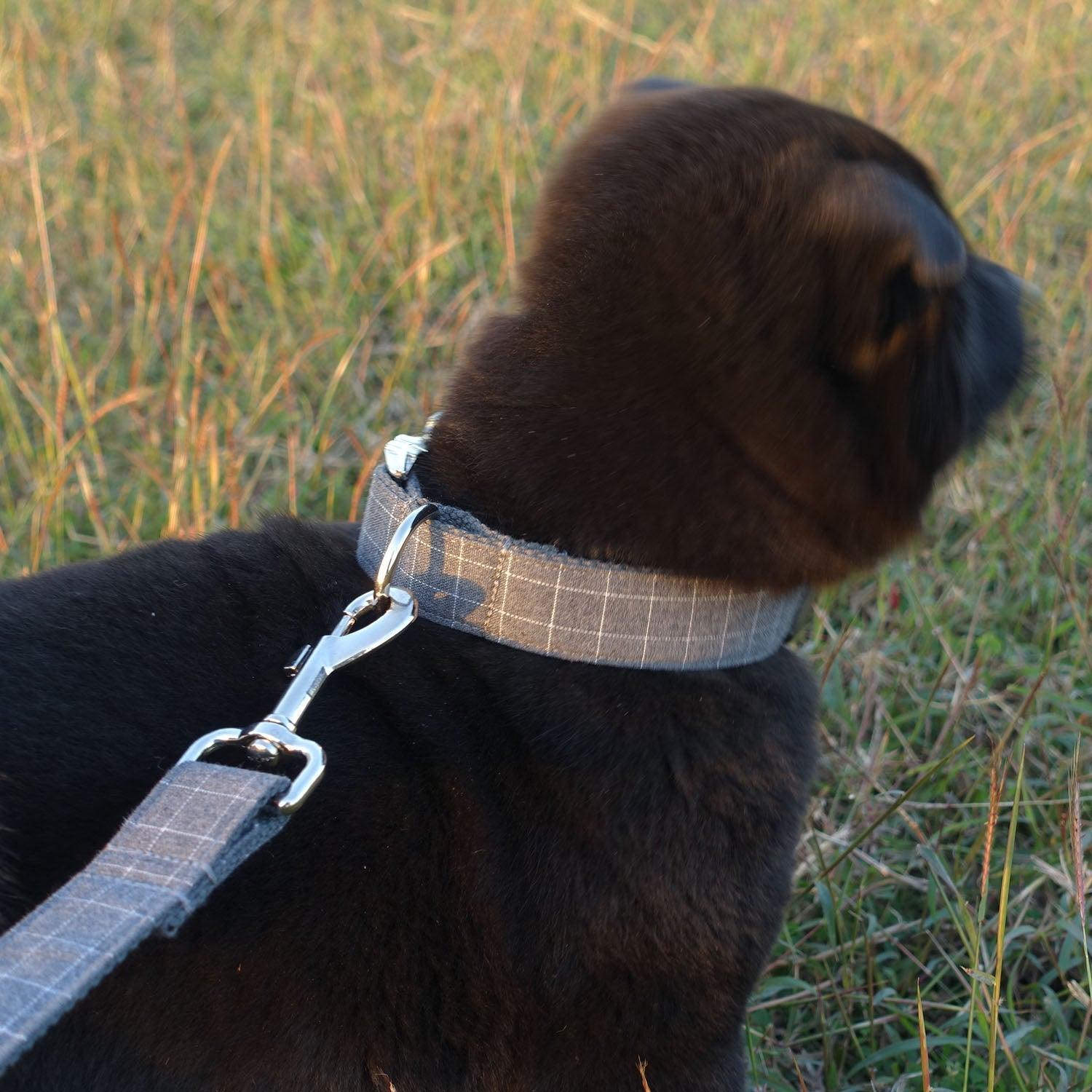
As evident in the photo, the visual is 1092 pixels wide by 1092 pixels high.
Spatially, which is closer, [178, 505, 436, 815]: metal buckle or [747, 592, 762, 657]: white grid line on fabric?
[178, 505, 436, 815]: metal buckle

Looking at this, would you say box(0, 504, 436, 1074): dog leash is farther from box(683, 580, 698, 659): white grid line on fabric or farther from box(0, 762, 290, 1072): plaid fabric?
box(683, 580, 698, 659): white grid line on fabric

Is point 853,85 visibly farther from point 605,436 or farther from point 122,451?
point 605,436

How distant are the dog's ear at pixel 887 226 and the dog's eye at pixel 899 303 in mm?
12

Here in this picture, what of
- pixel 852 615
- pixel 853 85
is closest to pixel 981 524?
pixel 852 615

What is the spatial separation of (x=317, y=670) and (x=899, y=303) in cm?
67

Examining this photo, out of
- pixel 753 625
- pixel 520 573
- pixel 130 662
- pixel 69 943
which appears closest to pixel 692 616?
pixel 753 625

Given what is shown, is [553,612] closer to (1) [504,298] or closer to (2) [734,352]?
(2) [734,352]

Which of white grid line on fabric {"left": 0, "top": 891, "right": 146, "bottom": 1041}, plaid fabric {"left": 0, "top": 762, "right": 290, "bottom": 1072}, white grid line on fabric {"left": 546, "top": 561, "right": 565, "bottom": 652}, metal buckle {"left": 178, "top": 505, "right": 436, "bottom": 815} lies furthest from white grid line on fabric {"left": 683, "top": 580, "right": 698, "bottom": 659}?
white grid line on fabric {"left": 0, "top": 891, "right": 146, "bottom": 1041}

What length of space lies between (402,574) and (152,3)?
458 cm

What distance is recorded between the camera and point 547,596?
3.85ft

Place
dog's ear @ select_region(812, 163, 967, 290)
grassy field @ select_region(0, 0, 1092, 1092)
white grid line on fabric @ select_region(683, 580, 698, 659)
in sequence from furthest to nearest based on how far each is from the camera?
grassy field @ select_region(0, 0, 1092, 1092), white grid line on fabric @ select_region(683, 580, 698, 659), dog's ear @ select_region(812, 163, 967, 290)

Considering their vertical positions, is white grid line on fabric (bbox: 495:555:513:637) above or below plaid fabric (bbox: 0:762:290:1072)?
above

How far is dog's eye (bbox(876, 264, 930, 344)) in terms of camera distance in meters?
1.16

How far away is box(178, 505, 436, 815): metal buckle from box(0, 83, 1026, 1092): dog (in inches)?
2.4
